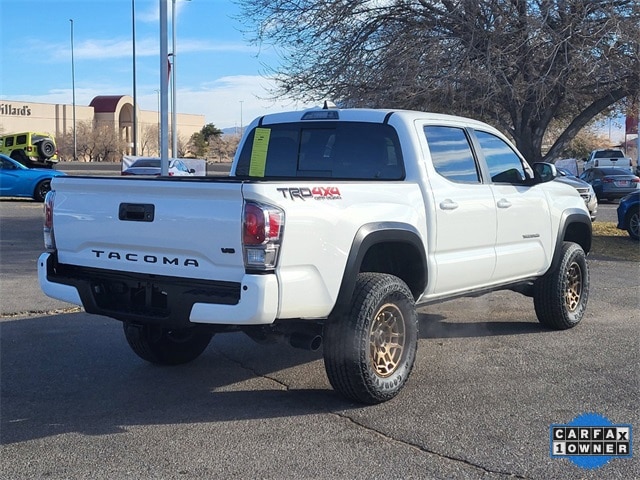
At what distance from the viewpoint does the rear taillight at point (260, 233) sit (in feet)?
14.2

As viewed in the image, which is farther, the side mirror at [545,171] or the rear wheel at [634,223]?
the rear wheel at [634,223]

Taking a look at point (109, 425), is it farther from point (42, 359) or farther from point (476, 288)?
point (476, 288)

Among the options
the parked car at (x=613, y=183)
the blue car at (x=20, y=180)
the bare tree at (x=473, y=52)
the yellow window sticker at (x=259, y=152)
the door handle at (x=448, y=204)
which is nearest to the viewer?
the door handle at (x=448, y=204)

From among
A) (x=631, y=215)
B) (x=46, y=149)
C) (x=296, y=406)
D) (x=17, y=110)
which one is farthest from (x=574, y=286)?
(x=17, y=110)

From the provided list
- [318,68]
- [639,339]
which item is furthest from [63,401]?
[318,68]

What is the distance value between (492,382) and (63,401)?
10.3 feet

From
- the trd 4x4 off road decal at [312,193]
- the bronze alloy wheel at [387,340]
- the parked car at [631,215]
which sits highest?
the trd 4x4 off road decal at [312,193]

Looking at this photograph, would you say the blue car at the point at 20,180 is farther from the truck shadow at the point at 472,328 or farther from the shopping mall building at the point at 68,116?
the shopping mall building at the point at 68,116

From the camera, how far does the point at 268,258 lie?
14.3ft

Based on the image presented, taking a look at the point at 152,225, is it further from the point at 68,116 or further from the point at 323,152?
the point at 68,116

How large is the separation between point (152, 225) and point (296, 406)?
1580 millimetres

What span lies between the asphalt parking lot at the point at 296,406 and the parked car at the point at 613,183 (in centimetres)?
1980

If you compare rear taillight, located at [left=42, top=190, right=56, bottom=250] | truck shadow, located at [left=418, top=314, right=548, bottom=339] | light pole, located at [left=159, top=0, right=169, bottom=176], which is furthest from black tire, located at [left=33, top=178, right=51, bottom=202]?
rear taillight, located at [left=42, top=190, right=56, bottom=250]

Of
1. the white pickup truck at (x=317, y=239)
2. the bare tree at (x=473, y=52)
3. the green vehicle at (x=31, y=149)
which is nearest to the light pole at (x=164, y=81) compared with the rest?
the bare tree at (x=473, y=52)
